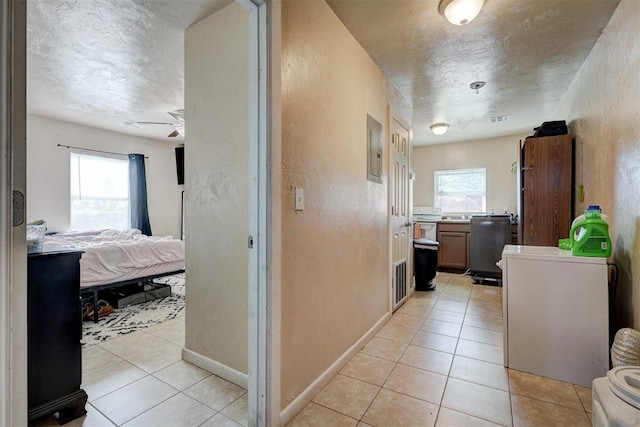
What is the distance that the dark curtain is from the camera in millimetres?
5707

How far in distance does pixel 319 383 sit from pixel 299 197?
115cm

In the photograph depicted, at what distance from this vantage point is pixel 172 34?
238cm

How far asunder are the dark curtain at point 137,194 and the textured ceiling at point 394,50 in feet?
5.50

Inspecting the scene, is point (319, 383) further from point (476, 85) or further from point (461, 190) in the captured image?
point (461, 190)

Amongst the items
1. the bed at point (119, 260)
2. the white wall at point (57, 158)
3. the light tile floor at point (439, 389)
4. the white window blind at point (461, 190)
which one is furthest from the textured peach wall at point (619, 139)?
the white wall at point (57, 158)

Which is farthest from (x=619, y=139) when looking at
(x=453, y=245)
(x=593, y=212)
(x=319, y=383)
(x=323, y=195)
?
(x=453, y=245)

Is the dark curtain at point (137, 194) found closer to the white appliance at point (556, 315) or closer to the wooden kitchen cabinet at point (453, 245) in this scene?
the wooden kitchen cabinet at point (453, 245)

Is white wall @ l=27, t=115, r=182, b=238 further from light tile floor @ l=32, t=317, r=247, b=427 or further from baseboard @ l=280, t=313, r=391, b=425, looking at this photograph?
baseboard @ l=280, t=313, r=391, b=425

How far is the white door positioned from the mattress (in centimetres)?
293

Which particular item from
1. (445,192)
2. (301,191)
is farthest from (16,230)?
(445,192)

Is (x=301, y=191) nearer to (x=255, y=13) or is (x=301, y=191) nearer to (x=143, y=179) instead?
(x=255, y=13)

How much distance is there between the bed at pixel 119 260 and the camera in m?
3.14

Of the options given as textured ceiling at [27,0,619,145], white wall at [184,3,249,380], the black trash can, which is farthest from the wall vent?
white wall at [184,3,249,380]

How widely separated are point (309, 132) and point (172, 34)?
5.16 feet
